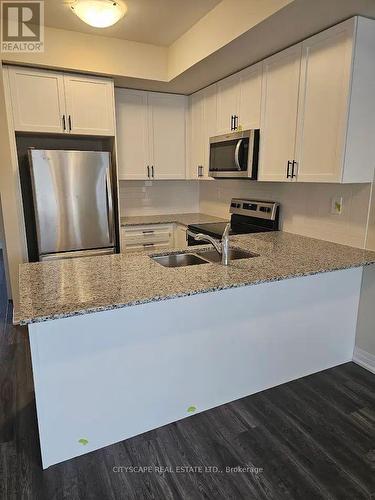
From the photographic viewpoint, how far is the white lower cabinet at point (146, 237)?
139 inches

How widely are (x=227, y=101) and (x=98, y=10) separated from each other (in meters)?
1.38

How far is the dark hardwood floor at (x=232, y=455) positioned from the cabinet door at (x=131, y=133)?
238 centimetres

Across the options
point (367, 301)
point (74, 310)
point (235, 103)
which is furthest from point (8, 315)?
point (367, 301)

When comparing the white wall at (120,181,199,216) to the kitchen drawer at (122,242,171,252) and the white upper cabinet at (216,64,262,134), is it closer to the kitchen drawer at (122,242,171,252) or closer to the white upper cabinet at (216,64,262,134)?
the kitchen drawer at (122,242,171,252)

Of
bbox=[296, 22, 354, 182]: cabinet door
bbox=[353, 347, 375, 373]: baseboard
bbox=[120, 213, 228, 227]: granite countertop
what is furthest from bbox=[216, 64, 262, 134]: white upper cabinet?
bbox=[353, 347, 375, 373]: baseboard

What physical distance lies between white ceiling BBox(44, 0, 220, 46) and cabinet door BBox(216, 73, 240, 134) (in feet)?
1.89

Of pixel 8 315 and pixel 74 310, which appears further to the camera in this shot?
pixel 8 315

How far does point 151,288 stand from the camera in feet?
5.16

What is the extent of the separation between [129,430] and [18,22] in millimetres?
3087

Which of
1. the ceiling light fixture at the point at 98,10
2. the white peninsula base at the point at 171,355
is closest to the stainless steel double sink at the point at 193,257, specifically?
the white peninsula base at the point at 171,355

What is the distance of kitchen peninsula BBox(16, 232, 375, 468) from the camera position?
153cm

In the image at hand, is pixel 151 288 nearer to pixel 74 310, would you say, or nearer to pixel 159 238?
pixel 74 310

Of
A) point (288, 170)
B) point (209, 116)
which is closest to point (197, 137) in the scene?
point (209, 116)

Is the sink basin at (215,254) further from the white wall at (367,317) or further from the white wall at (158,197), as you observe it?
the white wall at (158,197)
